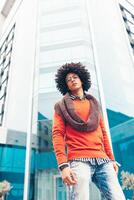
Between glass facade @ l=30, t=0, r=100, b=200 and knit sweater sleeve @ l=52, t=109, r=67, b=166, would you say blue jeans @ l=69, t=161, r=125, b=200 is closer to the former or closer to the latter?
knit sweater sleeve @ l=52, t=109, r=67, b=166

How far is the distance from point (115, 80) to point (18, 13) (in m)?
9.56

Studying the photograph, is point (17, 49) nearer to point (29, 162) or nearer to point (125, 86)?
point (125, 86)

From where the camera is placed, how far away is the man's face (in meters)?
1.99

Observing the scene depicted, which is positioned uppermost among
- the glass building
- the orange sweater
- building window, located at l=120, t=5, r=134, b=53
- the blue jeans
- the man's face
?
building window, located at l=120, t=5, r=134, b=53

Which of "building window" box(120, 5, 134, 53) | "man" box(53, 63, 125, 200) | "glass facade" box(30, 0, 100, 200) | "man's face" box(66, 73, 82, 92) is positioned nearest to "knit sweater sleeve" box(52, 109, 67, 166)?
"man" box(53, 63, 125, 200)

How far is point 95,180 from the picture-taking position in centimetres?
172

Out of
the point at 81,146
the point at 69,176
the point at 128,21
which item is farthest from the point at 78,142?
the point at 128,21

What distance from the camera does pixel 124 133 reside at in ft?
25.9

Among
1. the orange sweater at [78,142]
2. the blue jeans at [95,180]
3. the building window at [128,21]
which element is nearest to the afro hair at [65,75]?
the orange sweater at [78,142]

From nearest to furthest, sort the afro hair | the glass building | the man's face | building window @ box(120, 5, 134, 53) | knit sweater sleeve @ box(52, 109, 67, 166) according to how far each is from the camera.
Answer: knit sweater sleeve @ box(52, 109, 67, 166) → the man's face → the afro hair → the glass building → building window @ box(120, 5, 134, 53)

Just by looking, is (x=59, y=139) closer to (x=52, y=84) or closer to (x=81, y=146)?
(x=81, y=146)

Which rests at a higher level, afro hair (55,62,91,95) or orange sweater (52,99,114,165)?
afro hair (55,62,91,95)

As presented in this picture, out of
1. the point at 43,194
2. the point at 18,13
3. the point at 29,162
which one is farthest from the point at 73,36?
the point at 18,13

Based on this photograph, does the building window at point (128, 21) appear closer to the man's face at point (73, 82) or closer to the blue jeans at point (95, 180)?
the man's face at point (73, 82)
